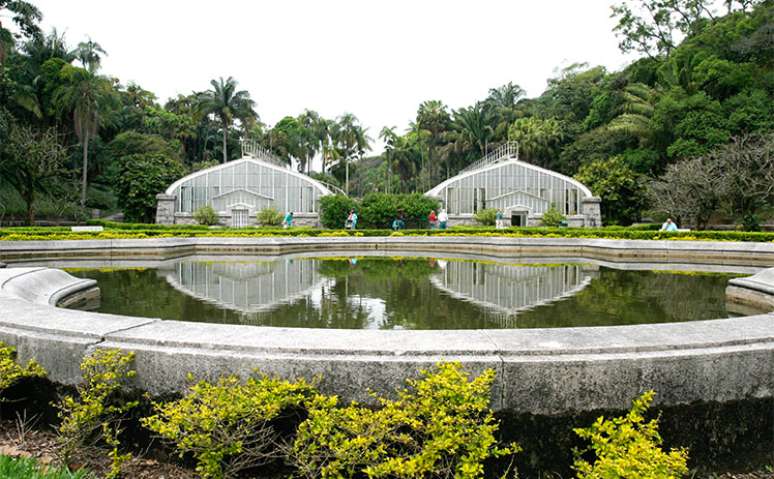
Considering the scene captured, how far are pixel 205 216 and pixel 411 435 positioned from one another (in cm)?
3481

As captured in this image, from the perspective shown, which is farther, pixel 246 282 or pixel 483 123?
pixel 483 123

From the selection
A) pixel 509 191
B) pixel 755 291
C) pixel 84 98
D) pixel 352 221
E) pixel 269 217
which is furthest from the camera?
pixel 84 98

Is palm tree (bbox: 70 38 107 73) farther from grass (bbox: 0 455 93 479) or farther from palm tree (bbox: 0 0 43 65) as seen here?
grass (bbox: 0 455 93 479)

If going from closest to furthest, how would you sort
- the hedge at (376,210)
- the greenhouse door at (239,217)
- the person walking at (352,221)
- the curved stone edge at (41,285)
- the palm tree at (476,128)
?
the curved stone edge at (41,285) → the person walking at (352,221) → the hedge at (376,210) → the greenhouse door at (239,217) → the palm tree at (476,128)

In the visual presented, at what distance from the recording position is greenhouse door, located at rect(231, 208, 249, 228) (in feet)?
119

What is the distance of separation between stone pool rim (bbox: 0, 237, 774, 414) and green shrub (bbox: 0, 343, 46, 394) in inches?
2.6

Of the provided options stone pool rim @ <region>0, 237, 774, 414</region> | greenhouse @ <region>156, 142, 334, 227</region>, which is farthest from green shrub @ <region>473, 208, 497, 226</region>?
stone pool rim @ <region>0, 237, 774, 414</region>

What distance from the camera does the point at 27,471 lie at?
242 centimetres

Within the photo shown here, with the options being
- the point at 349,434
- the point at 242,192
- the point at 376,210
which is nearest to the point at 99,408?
the point at 349,434

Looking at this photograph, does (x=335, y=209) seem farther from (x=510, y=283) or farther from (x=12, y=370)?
(x=12, y=370)

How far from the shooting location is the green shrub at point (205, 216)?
35.0 meters

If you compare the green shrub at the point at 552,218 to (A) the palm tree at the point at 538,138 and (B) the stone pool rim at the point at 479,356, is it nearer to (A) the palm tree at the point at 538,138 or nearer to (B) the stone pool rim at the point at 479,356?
(A) the palm tree at the point at 538,138

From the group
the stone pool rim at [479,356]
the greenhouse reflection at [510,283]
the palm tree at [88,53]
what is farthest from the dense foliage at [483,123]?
the stone pool rim at [479,356]

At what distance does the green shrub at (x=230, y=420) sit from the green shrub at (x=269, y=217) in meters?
31.9
